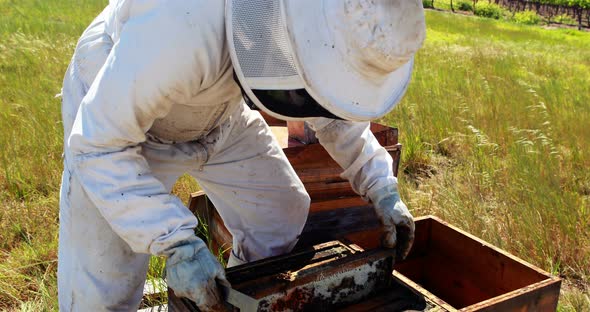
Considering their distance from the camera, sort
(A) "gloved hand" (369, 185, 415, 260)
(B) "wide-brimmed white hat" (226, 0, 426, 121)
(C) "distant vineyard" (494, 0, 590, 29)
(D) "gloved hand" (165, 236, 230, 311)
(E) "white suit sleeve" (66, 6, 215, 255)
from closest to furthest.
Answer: (B) "wide-brimmed white hat" (226, 0, 426, 121)
(E) "white suit sleeve" (66, 6, 215, 255)
(D) "gloved hand" (165, 236, 230, 311)
(A) "gloved hand" (369, 185, 415, 260)
(C) "distant vineyard" (494, 0, 590, 29)

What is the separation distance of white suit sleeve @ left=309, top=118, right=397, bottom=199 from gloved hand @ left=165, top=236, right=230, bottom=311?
3.17 ft

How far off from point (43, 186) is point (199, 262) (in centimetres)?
272

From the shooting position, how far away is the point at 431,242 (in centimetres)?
301

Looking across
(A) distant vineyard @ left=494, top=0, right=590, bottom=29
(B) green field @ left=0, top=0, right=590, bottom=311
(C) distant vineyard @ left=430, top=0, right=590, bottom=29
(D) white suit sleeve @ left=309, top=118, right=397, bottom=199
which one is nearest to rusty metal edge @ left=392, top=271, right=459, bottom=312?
(D) white suit sleeve @ left=309, top=118, right=397, bottom=199

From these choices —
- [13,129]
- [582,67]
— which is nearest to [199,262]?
[13,129]

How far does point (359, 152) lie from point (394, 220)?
0.37m

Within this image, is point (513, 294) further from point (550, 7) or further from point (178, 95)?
point (550, 7)

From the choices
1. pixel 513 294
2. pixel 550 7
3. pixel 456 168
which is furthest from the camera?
pixel 550 7

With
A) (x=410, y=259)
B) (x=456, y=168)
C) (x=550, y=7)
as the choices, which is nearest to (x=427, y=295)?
(x=410, y=259)

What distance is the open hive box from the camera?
2.05 meters

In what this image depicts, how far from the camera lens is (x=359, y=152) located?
257 centimetres

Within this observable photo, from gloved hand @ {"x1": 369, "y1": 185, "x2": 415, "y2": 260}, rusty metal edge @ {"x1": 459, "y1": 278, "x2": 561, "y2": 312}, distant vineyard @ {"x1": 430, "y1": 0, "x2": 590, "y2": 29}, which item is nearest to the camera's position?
rusty metal edge @ {"x1": 459, "y1": 278, "x2": 561, "y2": 312}

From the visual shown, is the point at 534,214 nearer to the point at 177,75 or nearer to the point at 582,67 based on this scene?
the point at 177,75

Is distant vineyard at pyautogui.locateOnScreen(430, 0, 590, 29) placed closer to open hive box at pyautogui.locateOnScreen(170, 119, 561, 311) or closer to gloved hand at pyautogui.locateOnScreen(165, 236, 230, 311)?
open hive box at pyautogui.locateOnScreen(170, 119, 561, 311)
